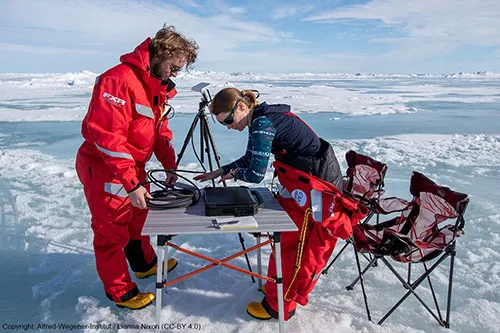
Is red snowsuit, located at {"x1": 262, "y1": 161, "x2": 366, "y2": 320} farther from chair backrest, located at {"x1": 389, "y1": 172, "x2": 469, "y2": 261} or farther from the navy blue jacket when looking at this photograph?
chair backrest, located at {"x1": 389, "y1": 172, "x2": 469, "y2": 261}

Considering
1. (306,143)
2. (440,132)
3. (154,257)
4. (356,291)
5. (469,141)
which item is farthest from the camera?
(440,132)

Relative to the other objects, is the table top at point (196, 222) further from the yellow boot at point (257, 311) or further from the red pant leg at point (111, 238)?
the yellow boot at point (257, 311)

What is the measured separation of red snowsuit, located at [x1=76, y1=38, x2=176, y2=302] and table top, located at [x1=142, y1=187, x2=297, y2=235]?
0.85 ft

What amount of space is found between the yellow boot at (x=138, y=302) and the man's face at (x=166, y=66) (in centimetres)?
143

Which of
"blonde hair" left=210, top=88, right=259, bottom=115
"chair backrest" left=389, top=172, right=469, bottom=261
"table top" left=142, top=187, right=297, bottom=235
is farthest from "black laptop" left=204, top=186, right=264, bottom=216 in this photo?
"chair backrest" left=389, top=172, right=469, bottom=261

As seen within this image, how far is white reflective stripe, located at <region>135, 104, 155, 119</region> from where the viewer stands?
6.82ft

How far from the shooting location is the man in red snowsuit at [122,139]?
1.96 metres

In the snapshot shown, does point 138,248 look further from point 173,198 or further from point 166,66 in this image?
point 166,66

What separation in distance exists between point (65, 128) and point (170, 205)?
325 inches

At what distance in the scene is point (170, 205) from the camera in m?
2.04

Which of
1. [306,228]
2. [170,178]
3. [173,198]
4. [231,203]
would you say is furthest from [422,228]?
[170,178]

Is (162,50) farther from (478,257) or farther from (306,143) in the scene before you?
(478,257)

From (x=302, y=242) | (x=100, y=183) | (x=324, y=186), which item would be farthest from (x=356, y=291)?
(x=100, y=183)

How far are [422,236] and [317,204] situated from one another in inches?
38.9
